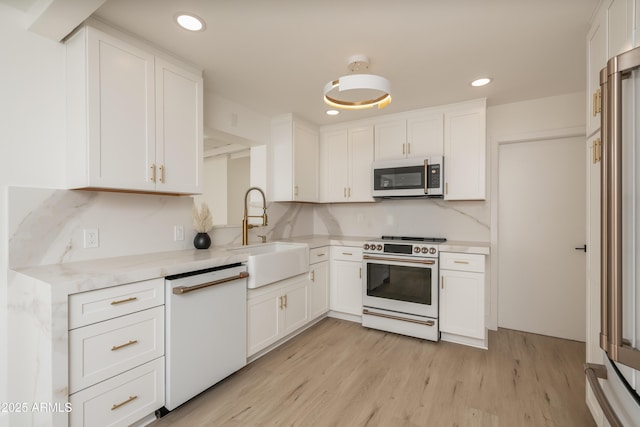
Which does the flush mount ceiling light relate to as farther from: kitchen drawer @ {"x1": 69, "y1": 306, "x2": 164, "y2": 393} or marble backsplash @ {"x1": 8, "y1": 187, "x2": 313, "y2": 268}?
kitchen drawer @ {"x1": 69, "y1": 306, "x2": 164, "y2": 393}

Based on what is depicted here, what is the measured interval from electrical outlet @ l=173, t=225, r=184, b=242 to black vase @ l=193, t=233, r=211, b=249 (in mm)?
118

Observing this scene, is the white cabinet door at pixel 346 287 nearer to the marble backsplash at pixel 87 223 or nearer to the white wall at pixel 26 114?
the marble backsplash at pixel 87 223

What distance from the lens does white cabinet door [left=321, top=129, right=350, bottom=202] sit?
3.74 m

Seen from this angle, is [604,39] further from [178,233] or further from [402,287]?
[178,233]

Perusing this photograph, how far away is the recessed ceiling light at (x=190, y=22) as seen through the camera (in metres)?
1.69

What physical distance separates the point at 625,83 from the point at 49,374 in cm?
241

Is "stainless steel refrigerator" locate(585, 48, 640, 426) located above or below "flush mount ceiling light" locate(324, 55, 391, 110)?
below

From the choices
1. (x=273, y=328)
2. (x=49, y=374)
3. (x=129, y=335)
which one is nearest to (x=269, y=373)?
(x=273, y=328)

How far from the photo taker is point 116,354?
5.07 feet

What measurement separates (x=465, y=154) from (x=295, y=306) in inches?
91.6

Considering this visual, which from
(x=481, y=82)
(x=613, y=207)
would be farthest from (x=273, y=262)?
(x=481, y=82)

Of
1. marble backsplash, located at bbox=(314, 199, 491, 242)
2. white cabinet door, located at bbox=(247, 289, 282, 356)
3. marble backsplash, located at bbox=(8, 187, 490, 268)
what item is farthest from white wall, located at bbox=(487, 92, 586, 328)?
white cabinet door, located at bbox=(247, 289, 282, 356)

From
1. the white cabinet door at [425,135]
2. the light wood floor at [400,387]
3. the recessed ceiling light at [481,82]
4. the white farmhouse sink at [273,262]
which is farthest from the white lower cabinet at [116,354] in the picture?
the recessed ceiling light at [481,82]

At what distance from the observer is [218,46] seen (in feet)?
6.57
